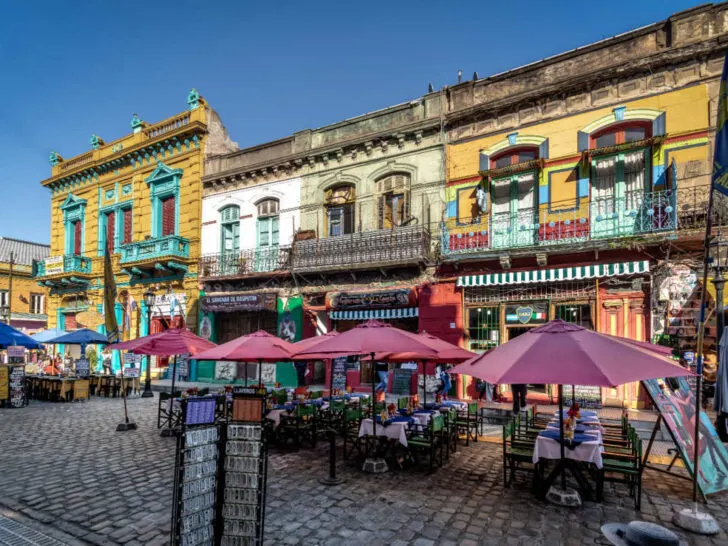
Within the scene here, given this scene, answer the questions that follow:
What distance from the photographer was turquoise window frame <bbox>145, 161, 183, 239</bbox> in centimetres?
2192

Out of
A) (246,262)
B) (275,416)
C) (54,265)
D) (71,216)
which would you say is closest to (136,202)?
(71,216)

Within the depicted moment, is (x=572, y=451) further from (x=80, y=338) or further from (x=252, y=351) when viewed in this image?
(x=80, y=338)

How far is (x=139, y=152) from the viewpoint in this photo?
2317cm

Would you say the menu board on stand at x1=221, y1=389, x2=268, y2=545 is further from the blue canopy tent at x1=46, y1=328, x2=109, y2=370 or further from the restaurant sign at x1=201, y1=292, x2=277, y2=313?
the blue canopy tent at x1=46, y1=328, x2=109, y2=370

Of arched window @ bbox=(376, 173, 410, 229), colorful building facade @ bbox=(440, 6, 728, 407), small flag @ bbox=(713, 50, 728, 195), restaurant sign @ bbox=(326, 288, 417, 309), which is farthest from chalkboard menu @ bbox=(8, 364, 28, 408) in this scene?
small flag @ bbox=(713, 50, 728, 195)

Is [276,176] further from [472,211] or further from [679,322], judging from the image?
[679,322]

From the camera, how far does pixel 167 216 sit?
22.3 m

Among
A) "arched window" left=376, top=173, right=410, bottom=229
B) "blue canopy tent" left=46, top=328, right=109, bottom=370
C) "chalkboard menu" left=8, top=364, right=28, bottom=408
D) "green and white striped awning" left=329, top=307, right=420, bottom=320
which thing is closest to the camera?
"chalkboard menu" left=8, top=364, right=28, bottom=408

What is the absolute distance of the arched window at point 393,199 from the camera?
53.3ft

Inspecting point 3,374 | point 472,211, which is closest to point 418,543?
point 472,211

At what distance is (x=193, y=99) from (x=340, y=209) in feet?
32.3

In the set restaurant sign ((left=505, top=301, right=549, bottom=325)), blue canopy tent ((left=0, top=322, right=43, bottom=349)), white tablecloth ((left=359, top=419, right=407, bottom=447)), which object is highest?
restaurant sign ((left=505, top=301, right=549, bottom=325))

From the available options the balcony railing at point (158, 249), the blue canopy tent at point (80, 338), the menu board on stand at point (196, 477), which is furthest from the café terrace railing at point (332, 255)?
the menu board on stand at point (196, 477)

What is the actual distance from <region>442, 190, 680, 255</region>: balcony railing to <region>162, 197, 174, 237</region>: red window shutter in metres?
14.0
